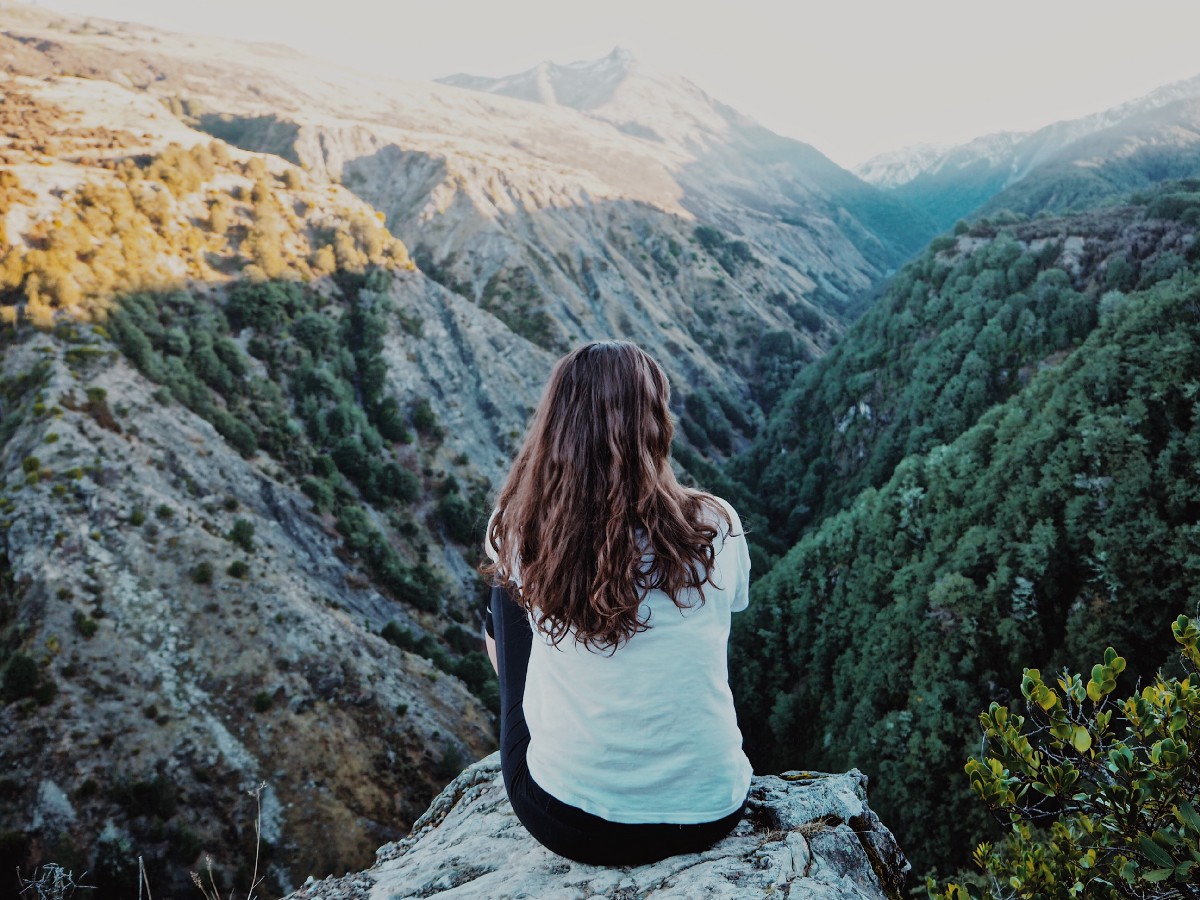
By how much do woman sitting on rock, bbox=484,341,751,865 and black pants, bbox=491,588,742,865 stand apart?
0.02m

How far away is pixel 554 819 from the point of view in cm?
349

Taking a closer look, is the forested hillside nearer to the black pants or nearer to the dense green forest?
the dense green forest

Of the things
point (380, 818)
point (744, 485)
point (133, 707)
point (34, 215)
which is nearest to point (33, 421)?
point (133, 707)

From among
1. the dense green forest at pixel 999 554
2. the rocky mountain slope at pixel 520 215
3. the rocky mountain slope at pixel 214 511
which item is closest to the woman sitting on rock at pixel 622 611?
the dense green forest at pixel 999 554

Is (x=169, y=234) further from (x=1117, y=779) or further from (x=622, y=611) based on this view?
(x=1117, y=779)

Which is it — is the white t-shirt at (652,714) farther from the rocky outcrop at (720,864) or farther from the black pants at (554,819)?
the rocky outcrop at (720,864)

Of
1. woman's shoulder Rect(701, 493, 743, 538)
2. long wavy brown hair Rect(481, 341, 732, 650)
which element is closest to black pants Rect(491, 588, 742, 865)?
long wavy brown hair Rect(481, 341, 732, 650)

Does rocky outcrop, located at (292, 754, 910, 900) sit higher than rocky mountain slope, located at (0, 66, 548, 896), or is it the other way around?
rocky outcrop, located at (292, 754, 910, 900)

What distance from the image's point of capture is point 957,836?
17.4 m

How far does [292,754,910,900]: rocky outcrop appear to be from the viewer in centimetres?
338

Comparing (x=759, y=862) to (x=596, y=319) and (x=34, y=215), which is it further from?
(x=596, y=319)

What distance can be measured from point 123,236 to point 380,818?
1237 inches

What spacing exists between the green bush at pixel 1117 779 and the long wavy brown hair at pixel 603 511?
1487mm

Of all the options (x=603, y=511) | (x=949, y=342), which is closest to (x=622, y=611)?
(x=603, y=511)
